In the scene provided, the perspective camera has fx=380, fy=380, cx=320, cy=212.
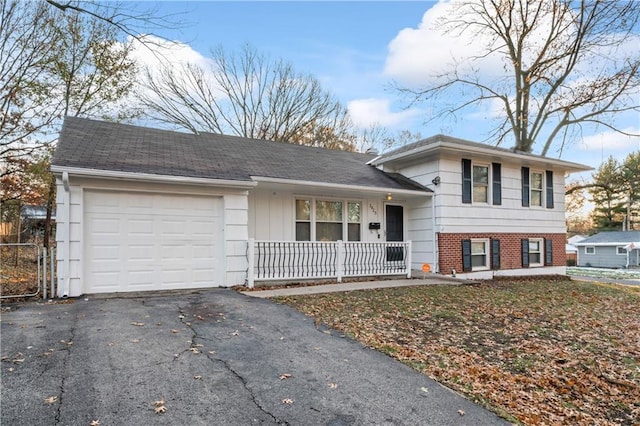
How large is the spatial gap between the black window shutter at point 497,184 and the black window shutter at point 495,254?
4.20 feet

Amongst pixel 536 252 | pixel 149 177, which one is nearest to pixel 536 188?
pixel 536 252

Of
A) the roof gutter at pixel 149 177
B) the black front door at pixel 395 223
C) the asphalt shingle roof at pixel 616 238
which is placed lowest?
the asphalt shingle roof at pixel 616 238

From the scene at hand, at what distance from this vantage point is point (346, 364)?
4082 mm

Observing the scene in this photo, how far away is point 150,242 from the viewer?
311 inches

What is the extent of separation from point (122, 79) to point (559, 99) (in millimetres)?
20984

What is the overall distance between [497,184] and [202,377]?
11.6 metres

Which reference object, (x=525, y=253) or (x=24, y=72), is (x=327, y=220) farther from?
(x=24, y=72)

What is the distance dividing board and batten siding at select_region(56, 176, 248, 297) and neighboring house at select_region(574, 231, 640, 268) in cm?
3247

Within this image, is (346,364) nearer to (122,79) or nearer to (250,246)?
(250,246)

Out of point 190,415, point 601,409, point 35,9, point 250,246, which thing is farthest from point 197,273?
point 35,9

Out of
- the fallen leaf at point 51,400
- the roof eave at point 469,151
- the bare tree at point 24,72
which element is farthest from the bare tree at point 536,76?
the fallen leaf at point 51,400

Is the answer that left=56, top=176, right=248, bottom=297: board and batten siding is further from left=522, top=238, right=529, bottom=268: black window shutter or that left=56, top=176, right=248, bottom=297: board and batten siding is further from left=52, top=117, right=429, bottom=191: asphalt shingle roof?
left=522, top=238, right=529, bottom=268: black window shutter

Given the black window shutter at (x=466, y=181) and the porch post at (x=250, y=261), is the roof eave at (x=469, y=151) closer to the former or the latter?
the black window shutter at (x=466, y=181)

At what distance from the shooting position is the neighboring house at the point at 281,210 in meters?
7.50
